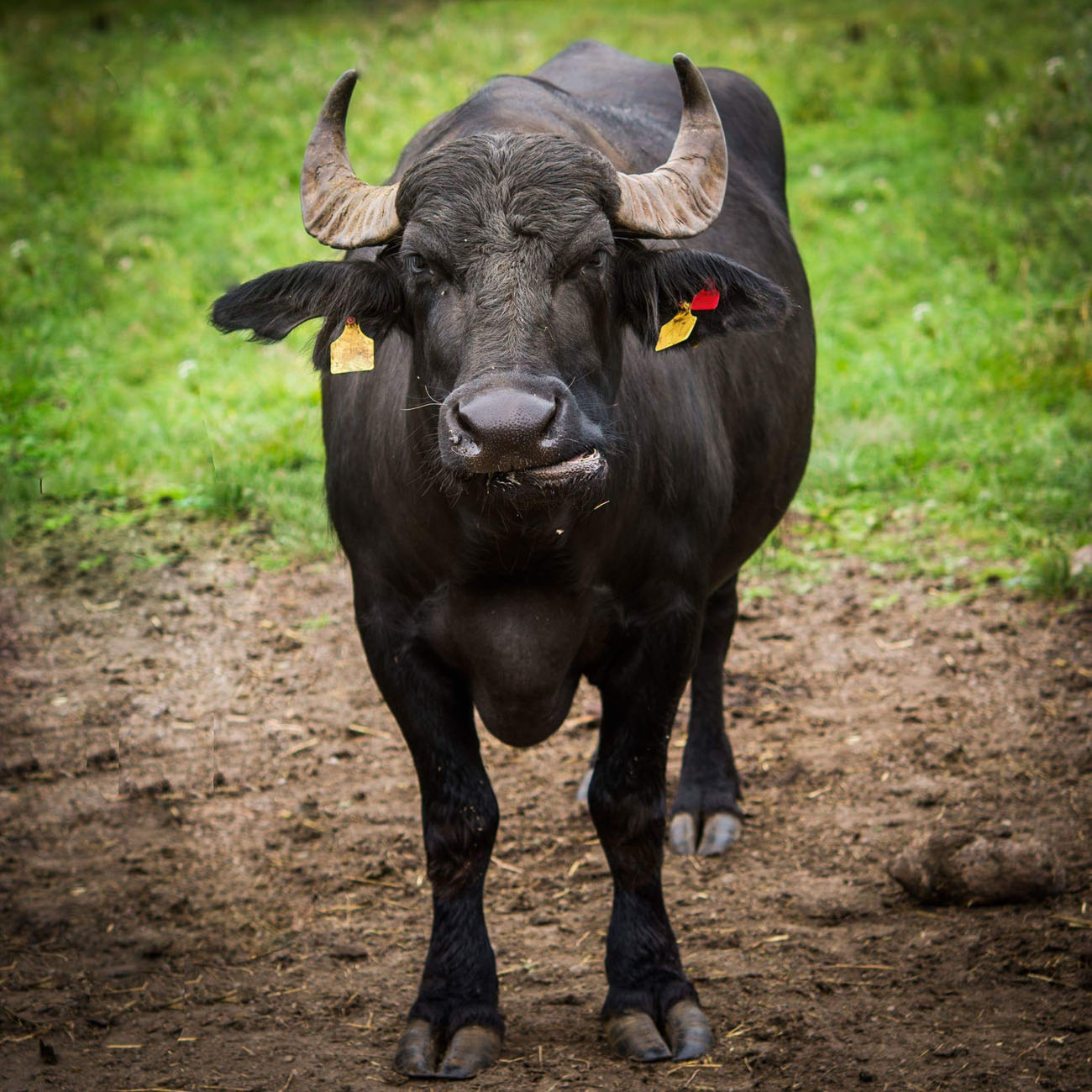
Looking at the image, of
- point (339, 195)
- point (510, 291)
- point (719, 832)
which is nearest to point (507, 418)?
point (510, 291)

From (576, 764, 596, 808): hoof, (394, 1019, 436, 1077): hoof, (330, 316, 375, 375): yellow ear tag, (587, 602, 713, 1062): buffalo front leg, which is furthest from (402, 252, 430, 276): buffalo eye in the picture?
(576, 764, 596, 808): hoof

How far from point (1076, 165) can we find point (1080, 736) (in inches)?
230

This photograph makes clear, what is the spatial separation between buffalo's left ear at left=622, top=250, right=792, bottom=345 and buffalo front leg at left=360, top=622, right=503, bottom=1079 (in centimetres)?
107

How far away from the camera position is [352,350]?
11.5ft

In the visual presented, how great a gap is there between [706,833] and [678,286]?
2.15m

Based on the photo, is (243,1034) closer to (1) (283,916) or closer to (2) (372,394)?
(1) (283,916)

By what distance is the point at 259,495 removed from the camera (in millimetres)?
7117

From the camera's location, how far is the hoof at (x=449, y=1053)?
11.3ft

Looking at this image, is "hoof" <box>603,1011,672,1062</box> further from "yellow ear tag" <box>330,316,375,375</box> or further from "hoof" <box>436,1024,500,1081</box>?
"yellow ear tag" <box>330,316,375,375</box>

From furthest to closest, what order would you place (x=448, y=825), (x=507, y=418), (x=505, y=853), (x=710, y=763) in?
1. (x=710, y=763)
2. (x=505, y=853)
3. (x=448, y=825)
4. (x=507, y=418)

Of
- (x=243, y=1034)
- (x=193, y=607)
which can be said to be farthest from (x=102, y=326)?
(x=243, y=1034)

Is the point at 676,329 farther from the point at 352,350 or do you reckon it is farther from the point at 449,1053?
the point at 449,1053

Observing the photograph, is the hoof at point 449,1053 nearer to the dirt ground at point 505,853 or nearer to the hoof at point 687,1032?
the dirt ground at point 505,853

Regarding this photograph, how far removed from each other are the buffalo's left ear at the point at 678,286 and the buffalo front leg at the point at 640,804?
2.84 ft
